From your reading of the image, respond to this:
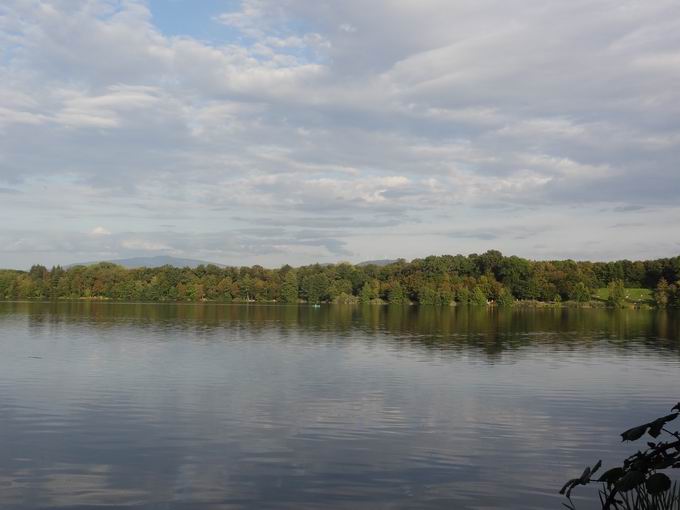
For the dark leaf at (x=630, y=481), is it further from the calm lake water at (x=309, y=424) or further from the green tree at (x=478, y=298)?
the green tree at (x=478, y=298)

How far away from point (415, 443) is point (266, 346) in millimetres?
25656

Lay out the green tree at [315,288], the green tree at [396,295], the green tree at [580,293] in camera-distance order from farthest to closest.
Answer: the green tree at [315,288], the green tree at [396,295], the green tree at [580,293]

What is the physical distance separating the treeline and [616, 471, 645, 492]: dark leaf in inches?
5458

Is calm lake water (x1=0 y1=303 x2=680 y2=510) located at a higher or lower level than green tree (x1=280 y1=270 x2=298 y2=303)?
lower

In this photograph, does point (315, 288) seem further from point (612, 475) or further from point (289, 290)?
point (612, 475)

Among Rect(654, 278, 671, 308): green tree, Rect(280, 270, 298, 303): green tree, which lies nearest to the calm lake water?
Rect(654, 278, 671, 308): green tree

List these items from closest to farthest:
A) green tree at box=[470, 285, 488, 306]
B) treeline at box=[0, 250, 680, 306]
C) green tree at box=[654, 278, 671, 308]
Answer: green tree at box=[654, 278, 671, 308] → green tree at box=[470, 285, 488, 306] → treeline at box=[0, 250, 680, 306]

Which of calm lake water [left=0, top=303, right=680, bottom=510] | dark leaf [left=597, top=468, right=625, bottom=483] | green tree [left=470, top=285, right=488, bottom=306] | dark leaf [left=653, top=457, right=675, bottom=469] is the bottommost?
calm lake water [left=0, top=303, right=680, bottom=510]

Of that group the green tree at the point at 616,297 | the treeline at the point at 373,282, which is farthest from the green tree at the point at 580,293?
the green tree at the point at 616,297

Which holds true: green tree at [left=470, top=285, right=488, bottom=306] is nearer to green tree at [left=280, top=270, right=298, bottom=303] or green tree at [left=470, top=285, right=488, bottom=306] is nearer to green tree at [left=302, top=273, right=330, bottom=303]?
green tree at [left=302, top=273, right=330, bottom=303]

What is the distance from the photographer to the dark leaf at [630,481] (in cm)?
432

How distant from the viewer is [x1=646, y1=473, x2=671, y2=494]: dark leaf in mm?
4384

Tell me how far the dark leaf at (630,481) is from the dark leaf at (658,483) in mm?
57

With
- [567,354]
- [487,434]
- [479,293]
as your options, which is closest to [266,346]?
[567,354]
